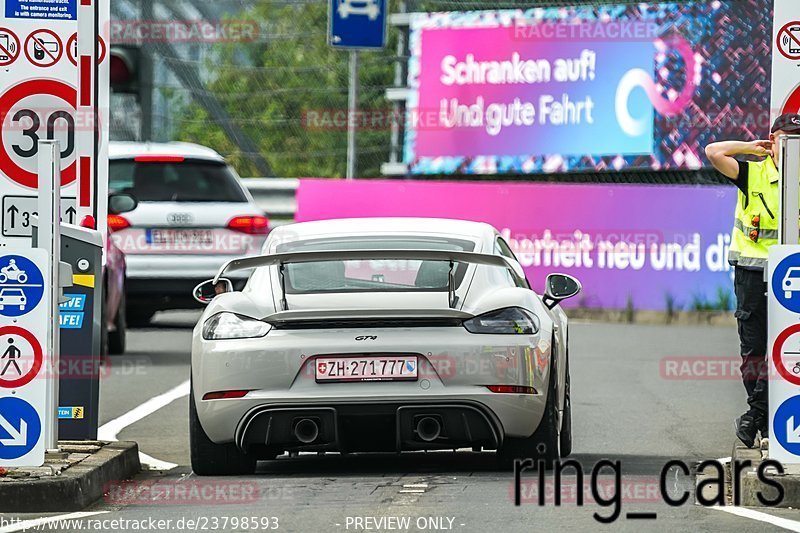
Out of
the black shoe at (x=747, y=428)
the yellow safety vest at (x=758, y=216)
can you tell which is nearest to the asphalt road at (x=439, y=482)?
the black shoe at (x=747, y=428)

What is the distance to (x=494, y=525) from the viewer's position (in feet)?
25.1

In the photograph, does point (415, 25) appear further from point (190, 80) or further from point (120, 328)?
point (120, 328)

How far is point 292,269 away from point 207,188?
931 centimetres

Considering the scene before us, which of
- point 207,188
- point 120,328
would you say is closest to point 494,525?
point 120,328

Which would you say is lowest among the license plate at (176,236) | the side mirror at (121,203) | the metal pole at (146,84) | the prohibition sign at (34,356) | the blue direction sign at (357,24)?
the prohibition sign at (34,356)

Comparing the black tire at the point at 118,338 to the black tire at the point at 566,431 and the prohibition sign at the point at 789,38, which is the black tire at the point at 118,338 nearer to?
the black tire at the point at 566,431

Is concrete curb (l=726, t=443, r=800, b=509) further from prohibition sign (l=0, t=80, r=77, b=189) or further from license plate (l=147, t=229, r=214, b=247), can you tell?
license plate (l=147, t=229, r=214, b=247)

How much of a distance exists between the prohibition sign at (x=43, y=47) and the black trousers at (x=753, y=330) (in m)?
3.54

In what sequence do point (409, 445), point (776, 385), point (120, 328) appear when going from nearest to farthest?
point (776, 385), point (409, 445), point (120, 328)

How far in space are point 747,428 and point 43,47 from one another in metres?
3.86

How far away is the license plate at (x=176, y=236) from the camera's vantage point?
18.8 meters

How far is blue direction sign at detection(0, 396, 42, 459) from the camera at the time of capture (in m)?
8.42

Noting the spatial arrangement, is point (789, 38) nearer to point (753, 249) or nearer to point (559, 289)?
point (753, 249)

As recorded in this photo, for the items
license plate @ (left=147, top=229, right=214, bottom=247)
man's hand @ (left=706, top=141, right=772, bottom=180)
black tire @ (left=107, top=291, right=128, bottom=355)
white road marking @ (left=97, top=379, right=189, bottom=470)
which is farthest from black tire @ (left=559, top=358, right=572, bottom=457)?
license plate @ (left=147, top=229, right=214, bottom=247)
